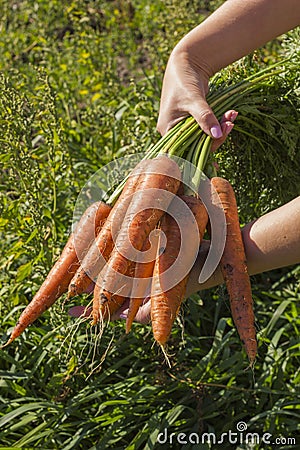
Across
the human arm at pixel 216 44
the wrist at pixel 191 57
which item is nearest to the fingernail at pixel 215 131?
the human arm at pixel 216 44

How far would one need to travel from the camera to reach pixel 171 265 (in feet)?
5.15

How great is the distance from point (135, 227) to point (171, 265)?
127 millimetres

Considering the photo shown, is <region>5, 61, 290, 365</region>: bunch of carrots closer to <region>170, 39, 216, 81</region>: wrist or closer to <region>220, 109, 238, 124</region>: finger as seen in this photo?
<region>220, 109, 238, 124</region>: finger

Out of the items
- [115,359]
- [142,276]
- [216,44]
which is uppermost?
[216,44]

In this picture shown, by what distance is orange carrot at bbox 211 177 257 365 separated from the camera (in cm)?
160

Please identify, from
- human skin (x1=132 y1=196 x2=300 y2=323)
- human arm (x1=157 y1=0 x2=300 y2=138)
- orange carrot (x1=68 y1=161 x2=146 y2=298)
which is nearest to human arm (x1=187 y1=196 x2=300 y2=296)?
human skin (x1=132 y1=196 x2=300 y2=323)

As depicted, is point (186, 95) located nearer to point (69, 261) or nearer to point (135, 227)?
point (135, 227)

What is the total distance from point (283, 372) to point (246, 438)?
285mm

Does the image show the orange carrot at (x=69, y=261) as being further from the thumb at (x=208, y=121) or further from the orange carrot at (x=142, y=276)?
the thumb at (x=208, y=121)

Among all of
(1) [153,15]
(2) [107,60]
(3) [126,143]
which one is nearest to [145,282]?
(3) [126,143]

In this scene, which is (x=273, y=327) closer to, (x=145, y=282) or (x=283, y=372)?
(x=283, y=372)

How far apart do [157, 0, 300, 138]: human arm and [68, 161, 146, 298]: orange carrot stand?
247mm

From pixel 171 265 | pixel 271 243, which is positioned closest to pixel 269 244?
pixel 271 243

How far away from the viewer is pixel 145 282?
1.62m
